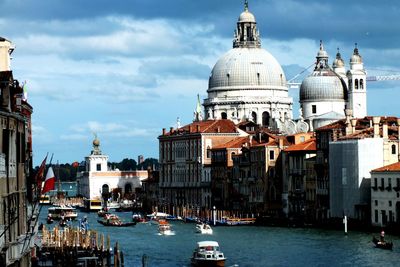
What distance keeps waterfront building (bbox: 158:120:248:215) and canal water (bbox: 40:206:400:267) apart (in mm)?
21053

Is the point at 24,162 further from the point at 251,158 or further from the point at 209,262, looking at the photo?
the point at 251,158

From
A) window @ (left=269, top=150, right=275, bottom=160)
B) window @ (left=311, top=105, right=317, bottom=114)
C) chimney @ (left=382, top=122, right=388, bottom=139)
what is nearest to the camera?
chimney @ (left=382, top=122, right=388, bottom=139)

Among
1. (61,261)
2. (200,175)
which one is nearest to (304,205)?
(200,175)

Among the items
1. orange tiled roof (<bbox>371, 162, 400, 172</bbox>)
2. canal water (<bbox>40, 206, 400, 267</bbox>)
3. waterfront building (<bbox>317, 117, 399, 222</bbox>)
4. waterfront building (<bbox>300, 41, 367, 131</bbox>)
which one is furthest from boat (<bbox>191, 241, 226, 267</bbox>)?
waterfront building (<bbox>300, 41, 367, 131</bbox>)

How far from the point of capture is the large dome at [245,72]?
320 ft

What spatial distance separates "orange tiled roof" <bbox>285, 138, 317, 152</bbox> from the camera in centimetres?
6369

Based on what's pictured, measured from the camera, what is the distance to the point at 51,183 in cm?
2270

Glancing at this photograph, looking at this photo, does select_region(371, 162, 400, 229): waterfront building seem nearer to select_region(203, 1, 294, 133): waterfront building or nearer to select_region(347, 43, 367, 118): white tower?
select_region(347, 43, 367, 118): white tower

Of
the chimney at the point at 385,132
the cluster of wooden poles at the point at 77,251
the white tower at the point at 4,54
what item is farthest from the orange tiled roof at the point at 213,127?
the white tower at the point at 4,54

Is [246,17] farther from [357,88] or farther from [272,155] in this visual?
[272,155]

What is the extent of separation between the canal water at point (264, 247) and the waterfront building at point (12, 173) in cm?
1774

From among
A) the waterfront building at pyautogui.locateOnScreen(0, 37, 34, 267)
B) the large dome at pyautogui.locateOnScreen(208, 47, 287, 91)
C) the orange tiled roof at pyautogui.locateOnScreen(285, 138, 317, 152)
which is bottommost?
the waterfront building at pyautogui.locateOnScreen(0, 37, 34, 267)

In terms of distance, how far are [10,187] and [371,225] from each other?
116ft

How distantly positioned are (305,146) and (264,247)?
1917 centimetres
